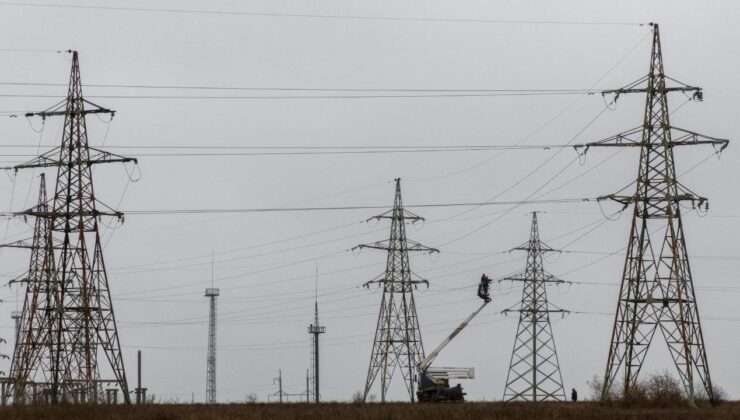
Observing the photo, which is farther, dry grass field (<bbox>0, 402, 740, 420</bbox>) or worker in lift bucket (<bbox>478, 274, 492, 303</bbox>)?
worker in lift bucket (<bbox>478, 274, 492, 303</bbox>)

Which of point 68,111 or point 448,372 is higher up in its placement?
point 68,111

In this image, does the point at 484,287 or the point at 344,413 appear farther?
the point at 484,287

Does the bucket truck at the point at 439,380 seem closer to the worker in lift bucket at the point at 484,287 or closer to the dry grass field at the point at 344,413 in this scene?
the worker in lift bucket at the point at 484,287

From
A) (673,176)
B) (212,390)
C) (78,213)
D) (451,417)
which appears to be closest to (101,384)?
(78,213)

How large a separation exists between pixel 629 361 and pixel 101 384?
84.7 ft

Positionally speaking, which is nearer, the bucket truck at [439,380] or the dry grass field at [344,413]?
the dry grass field at [344,413]

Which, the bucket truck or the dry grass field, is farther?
the bucket truck

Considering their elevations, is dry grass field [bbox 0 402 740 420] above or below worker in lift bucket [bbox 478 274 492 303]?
below

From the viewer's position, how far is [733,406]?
205 feet

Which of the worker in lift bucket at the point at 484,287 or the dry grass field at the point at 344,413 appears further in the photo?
the worker in lift bucket at the point at 484,287

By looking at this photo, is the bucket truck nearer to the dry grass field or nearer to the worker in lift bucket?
the worker in lift bucket

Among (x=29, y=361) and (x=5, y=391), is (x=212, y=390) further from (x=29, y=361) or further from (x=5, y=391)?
(x=29, y=361)

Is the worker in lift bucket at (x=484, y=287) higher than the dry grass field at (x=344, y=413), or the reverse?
the worker in lift bucket at (x=484, y=287)

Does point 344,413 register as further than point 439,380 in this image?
No
